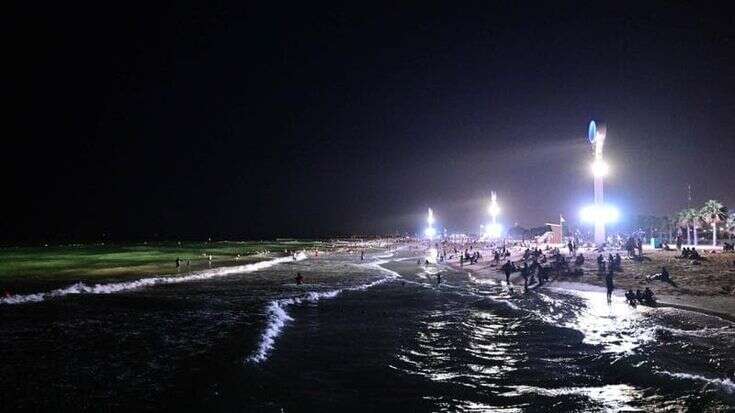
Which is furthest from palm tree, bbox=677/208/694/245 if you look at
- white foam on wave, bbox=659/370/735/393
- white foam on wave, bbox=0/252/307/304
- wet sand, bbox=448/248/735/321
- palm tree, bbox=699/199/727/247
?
white foam on wave, bbox=659/370/735/393

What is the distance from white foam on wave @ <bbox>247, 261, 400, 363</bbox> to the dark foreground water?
0.13 m

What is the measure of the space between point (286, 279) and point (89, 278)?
1852 centimetres

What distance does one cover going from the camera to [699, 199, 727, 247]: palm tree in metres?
58.1

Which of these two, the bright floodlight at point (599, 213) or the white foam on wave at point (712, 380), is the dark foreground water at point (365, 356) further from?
the bright floodlight at point (599, 213)

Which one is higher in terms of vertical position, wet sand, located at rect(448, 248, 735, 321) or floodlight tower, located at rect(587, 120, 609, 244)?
floodlight tower, located at rect(587, 120, 609, 244)

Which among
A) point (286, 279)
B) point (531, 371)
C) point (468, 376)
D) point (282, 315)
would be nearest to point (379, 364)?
point (468, 376)

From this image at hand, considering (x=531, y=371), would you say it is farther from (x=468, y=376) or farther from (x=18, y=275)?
(x=18, y=275)

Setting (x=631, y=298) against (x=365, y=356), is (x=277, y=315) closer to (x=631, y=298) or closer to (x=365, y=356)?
(x=365, y=356)

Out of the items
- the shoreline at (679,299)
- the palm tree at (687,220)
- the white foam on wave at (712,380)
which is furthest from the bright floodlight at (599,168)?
the white foam on wave at (712,380)

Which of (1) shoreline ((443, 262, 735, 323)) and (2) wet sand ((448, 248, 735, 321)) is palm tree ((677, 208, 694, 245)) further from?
(1) shoreline ((443, 262, 735, 323))

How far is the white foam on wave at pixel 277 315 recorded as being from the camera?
56.6 ft

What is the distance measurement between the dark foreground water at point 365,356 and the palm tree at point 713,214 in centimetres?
4029

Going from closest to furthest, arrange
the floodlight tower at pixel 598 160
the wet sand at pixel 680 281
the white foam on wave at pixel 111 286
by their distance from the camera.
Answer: the wet sand at pixel 680 281
the white foam on wave at pixel 111 286
the floodlight tower at pixel 598 160

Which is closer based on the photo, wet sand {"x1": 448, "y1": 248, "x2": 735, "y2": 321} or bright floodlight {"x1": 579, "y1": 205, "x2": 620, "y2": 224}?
wet sand {"x1": 448, "y1": 248, "x2": 735, "y2": 321}
